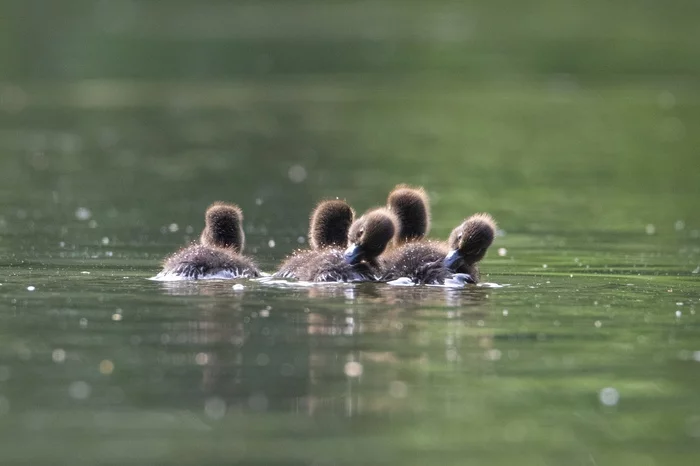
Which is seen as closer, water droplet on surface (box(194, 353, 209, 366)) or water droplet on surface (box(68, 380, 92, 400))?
water droplet on surface (box(68, 380, 92, 400))

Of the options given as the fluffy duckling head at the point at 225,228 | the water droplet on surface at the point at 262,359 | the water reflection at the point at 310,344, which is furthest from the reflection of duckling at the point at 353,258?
the water droplet on surface at the point at 262,359

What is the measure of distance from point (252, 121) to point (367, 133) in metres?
2.92

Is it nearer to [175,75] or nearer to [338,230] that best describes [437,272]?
[338,230]

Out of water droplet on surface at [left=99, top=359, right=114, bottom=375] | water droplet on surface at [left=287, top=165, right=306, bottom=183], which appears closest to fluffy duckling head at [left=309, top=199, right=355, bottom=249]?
water droplet on surface at [left=99, top=359, right=114, bottom=375]

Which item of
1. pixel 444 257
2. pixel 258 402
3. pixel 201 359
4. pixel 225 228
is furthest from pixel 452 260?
pixel 258 402

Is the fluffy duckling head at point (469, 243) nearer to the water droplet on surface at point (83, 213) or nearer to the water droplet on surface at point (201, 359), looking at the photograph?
the water droplet on surface at point (201, 359)

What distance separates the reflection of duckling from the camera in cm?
1261

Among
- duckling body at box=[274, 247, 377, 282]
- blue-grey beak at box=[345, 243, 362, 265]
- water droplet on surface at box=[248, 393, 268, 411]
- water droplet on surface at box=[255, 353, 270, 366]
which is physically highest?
blue-grey beak at box=[345, 243, 362, 265]

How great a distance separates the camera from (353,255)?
500 inches

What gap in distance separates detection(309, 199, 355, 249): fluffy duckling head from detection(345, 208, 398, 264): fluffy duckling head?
3.03 ft

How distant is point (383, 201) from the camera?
63.7ft

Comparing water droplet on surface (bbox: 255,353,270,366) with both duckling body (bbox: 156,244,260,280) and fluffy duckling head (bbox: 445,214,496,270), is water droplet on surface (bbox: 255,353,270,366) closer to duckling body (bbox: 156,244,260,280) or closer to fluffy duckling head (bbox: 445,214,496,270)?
duckling body (bbox: 156,244,260,280)

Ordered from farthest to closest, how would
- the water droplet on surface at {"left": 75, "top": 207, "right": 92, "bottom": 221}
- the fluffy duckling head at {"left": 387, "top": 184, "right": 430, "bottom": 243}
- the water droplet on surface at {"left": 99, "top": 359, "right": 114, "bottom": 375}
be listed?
1. the water droplet on surface at {"left": 75, "top": 207, "right": 92, "bottom": 221}
2. the fluffy duckling head at {"left": 387, "top": 184, "right": 430, "bottom": 243}
3. the water droplet on surface at {"left": 99, "top": 359, "right": 114, "bottom": 375}

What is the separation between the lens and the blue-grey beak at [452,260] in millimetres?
12609
